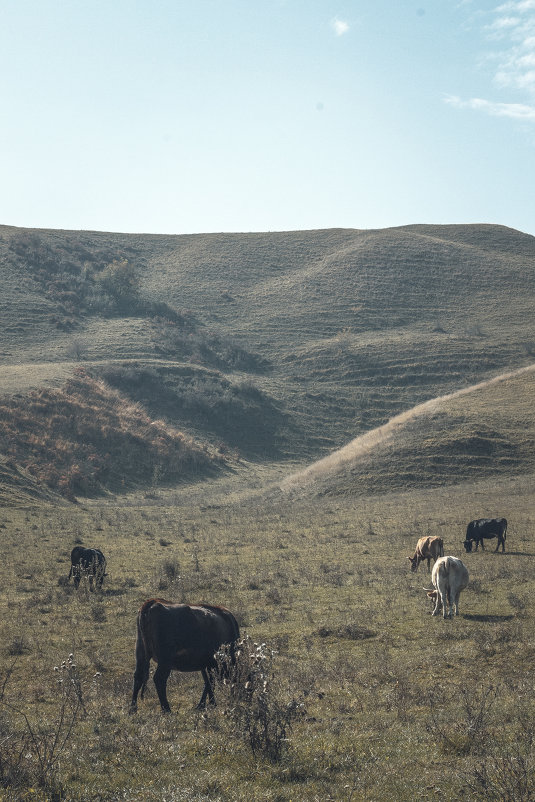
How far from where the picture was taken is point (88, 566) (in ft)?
66.9

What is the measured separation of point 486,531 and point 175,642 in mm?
18725

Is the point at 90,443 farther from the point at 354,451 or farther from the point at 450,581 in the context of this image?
the point at 450,581

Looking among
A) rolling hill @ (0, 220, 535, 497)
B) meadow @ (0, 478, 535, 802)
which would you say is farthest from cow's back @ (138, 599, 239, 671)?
rolling hill @ (0, 220, 535, 497)

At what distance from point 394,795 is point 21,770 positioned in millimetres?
3853

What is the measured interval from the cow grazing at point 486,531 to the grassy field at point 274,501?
2.89 feet

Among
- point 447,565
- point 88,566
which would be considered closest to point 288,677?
point 447,565

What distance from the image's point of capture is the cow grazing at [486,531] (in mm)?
25156

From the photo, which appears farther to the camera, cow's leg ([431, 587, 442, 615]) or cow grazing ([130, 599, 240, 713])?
cow's leg ([431, 587, 442, 615])

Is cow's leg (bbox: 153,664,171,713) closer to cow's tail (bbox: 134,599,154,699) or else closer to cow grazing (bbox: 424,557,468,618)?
cow's tail (bbox: 134,599,154,699)

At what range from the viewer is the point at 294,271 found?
11619cm

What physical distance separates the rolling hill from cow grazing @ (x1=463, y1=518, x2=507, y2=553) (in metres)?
20.9

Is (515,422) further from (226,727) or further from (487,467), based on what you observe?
(226,727)

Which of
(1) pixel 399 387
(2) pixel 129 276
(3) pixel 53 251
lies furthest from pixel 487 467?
(3) pixel 53 251

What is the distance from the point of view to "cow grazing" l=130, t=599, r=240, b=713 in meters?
9.73
